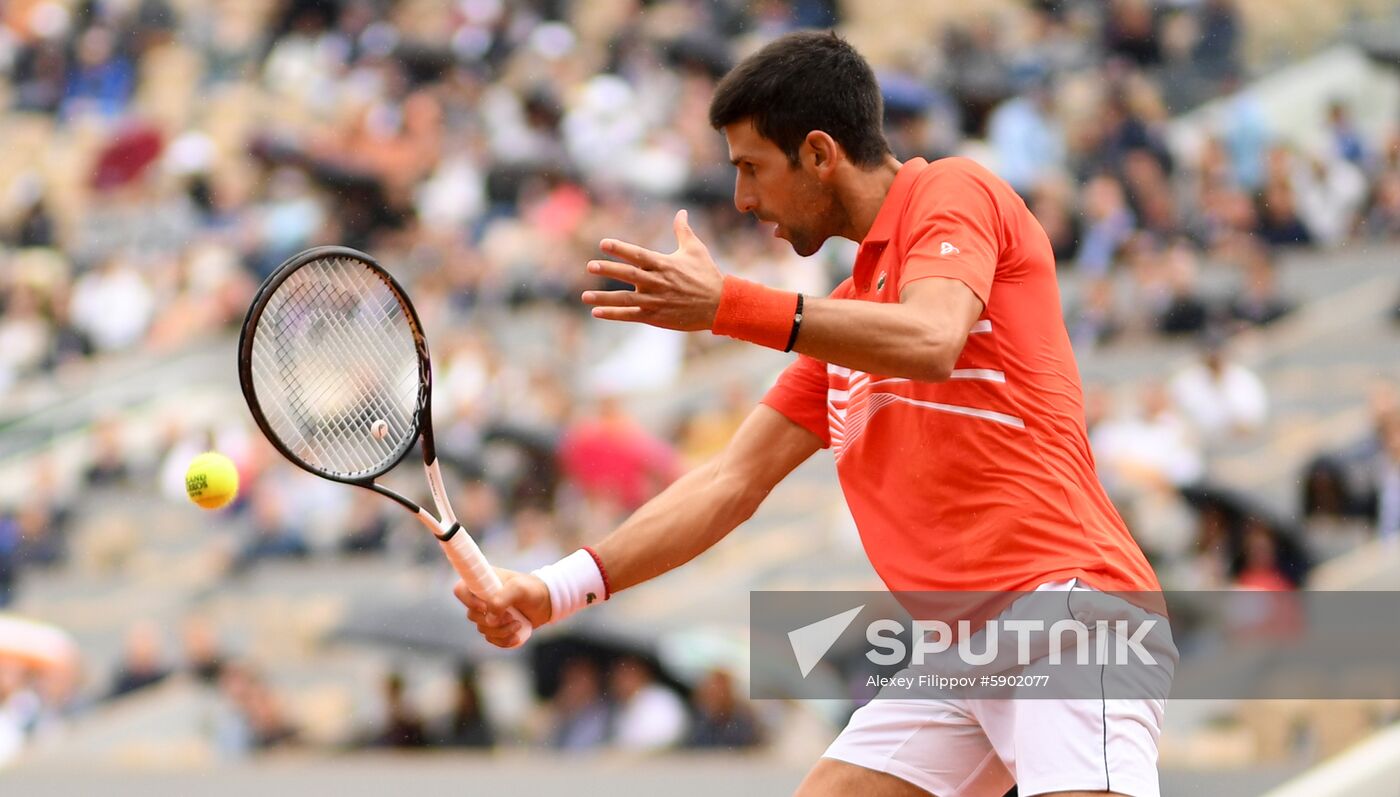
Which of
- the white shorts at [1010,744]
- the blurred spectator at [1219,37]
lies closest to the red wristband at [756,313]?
the white shorts at [1010,744]

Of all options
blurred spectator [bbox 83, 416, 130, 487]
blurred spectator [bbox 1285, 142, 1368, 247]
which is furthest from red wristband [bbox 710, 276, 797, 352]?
blurred spectator [bbox 83, 416, 130, 487]

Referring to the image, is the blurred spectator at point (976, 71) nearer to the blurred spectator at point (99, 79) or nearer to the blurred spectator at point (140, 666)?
the blurred spectator at point (140, 666)

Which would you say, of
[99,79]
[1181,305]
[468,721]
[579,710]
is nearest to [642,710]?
[579,710]

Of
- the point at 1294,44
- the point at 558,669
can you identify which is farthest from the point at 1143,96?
the point at 558,669

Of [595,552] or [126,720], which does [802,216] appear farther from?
[126,720]

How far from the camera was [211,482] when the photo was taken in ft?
15.6

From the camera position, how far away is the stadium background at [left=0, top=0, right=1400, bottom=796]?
35.1 ft

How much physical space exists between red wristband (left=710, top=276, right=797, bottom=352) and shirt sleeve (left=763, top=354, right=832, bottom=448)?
3.18 feet

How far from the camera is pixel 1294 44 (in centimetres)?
1695

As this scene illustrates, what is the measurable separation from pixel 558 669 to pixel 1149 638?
7.10 metres

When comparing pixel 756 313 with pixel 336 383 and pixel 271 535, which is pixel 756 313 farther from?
pixel 271 535

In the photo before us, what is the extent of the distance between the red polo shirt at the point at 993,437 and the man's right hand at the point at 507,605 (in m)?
0.88

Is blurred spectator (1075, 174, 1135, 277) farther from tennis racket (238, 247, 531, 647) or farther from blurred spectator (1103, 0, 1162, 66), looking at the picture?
tennis racket (238, 247, 531, 647)

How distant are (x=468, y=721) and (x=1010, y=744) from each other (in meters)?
7.02
